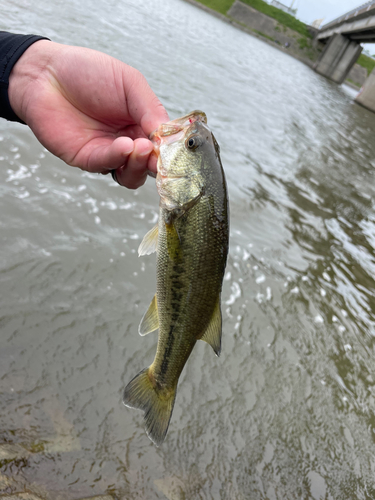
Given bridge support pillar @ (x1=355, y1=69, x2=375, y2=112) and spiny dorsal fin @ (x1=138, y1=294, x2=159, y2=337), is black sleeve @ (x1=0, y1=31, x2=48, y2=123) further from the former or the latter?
bridge support pillar @ (x1=355, y1=69, x2=375, y2=112)

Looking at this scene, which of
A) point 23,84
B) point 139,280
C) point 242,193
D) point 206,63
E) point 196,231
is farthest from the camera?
point 206,63

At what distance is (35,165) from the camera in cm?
630

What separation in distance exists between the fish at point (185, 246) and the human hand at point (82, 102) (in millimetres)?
262

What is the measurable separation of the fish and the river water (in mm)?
1252

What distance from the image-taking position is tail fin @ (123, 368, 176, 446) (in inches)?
Answer: 98.0

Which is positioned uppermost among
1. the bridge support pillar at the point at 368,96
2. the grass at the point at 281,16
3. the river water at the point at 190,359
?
the grass at the point at 281,16

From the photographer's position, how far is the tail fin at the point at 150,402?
8.16 feet

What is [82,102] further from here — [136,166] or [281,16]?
[281,16]

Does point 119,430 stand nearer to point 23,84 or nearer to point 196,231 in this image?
point 196,231

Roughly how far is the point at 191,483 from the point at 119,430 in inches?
35.0

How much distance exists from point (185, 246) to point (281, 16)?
81.5 meters

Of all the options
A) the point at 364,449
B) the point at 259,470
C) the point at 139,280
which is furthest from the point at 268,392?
the point at 139,280

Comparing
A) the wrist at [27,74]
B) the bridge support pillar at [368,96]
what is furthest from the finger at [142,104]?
the bridge support pillar at [368,96]

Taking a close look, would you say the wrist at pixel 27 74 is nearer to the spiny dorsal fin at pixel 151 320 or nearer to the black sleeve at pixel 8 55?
the black sleeve at pixel 8 55
